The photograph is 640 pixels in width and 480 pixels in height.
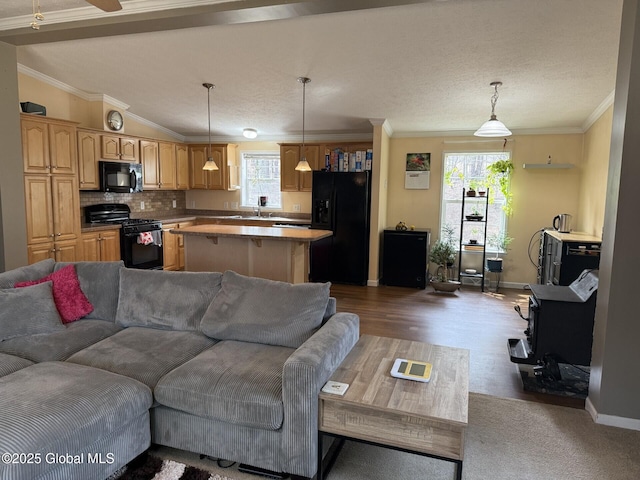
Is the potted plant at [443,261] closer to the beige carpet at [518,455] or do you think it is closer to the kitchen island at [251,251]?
the kitchen island at [251,251]

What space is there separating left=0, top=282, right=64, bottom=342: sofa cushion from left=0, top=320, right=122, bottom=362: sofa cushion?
0.05 meters

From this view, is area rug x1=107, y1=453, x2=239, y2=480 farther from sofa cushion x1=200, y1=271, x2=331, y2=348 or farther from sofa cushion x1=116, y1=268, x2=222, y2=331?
sofa cushion x1=116, y1=268, x2=222, y2=331

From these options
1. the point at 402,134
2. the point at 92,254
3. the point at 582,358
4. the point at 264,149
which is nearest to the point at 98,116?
the point at 92,254

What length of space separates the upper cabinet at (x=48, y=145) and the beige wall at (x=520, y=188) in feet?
14.5

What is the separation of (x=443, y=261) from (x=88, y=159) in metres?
5.09

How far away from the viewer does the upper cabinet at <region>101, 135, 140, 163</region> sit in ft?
18.7

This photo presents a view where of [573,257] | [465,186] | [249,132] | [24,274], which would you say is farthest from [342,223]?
[24,274]

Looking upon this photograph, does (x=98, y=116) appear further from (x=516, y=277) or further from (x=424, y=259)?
(x=516, y=277)

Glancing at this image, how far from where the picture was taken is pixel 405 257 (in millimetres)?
6020

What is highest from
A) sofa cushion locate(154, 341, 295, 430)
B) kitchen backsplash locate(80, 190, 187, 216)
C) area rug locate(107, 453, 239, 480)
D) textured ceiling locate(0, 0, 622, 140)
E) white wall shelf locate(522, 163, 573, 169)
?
textured ceiling locate(0, 0, 622, 140)

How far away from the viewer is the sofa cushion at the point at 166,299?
2.76 metres

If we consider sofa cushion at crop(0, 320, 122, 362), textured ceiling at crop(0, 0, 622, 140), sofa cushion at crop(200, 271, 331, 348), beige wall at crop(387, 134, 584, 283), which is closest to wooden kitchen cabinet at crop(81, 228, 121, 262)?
textured ceiling at crop(0, 0, 622, 140)

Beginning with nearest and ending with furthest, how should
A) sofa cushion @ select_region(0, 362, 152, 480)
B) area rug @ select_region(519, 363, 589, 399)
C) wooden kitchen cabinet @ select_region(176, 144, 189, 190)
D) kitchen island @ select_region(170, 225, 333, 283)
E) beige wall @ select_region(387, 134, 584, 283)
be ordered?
sofa cushion @ select_region(0, 362, 152, 480) < area rug @ select_region(519, 363, 589, 399) < kitchen island @ select_region(170, 225, 333, 283) < beige wall @ select_region(387, 134, 584, 283) < wooden kitchen cabinet @ select_region(176, 144, 189, 190)

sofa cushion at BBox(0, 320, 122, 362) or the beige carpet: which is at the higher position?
sofa cushion at BBox(0, 320, 122, 362)
